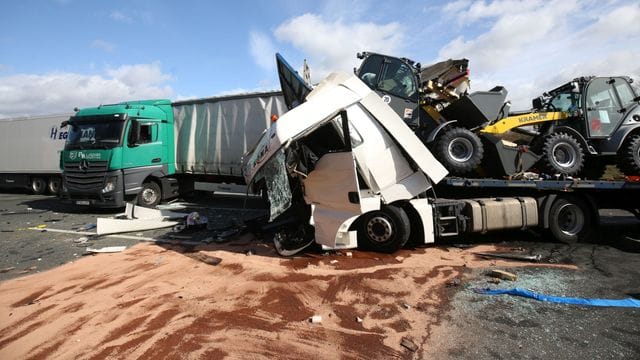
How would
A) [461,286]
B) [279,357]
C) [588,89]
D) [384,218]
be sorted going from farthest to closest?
[588,89] → [384,218] → [461,286] → [279,357]

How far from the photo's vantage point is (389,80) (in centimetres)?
658

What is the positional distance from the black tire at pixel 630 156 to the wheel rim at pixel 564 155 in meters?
1.08

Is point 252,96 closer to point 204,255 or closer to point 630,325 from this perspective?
point 204,255

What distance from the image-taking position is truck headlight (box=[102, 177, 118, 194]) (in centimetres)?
977

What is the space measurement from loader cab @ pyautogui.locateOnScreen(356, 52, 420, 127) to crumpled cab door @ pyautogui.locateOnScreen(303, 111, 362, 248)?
75.4 inches

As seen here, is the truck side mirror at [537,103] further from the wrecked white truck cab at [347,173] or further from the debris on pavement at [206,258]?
the debris on pavement at [206,258]

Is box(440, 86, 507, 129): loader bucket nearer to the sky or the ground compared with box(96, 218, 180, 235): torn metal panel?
nearer to the sky

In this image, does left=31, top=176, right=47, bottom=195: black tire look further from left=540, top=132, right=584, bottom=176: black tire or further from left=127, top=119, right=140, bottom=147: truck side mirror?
left=540, top=132, right=584, bottom=176: black tire

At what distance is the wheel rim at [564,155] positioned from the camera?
6.66 meters

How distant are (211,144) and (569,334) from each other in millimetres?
9745

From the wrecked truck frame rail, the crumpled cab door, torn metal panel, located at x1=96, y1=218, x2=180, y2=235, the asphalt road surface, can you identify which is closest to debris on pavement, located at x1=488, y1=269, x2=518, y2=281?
the asphalt road surface

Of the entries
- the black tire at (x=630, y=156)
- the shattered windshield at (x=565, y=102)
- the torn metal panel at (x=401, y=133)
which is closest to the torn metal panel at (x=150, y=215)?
the torn metal panel at (x=401, y=133)

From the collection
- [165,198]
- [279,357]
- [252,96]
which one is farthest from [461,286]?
[165,198]

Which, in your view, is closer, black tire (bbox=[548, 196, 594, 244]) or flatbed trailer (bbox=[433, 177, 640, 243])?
flatbed trailer (bbox=[433, 177, 640, 243])
